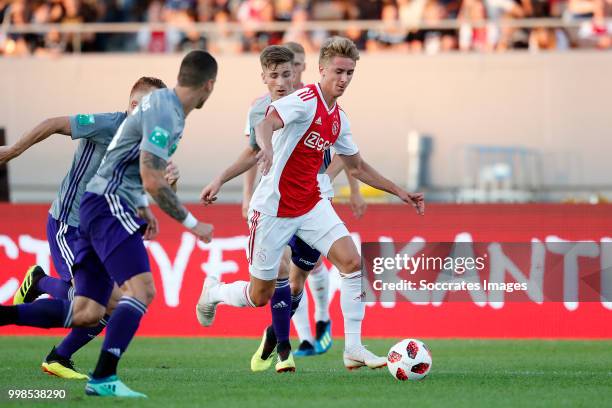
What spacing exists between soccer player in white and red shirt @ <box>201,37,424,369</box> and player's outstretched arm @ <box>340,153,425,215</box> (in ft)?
0.04

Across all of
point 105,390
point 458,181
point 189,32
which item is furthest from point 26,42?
point 105,390

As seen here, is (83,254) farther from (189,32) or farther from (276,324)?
(189,32)

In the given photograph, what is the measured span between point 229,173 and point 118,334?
2.10 m

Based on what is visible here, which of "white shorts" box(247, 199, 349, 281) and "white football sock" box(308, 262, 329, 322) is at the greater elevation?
"white shorts" box(247, 199, 349, 281)

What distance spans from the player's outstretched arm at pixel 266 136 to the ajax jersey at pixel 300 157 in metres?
0.32

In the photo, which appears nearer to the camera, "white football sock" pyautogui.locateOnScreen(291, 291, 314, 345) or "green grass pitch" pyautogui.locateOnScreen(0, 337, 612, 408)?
"green grass pitch" pyautogui.locateOnScreen(0, 337, 612, 408)

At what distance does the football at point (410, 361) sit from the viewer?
8914 millimetres

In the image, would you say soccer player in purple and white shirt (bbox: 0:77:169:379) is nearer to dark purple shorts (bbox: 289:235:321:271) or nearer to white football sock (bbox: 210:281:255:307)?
white football sock (bbox: 210:281:255:307)

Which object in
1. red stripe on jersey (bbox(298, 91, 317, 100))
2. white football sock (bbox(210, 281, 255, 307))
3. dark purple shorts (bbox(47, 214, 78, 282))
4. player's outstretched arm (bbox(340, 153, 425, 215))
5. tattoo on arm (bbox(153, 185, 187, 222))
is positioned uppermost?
red stripe on jersey (bbox(298, 91, 317, 100))

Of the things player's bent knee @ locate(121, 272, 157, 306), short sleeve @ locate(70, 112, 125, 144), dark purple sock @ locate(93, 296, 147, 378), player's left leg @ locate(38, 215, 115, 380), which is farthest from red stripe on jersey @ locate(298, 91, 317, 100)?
dark purple sock @ locate(93, 296, 147, 378)

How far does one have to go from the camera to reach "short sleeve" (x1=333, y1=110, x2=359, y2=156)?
377 inches

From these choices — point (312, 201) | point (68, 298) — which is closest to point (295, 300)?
point (312, 201)

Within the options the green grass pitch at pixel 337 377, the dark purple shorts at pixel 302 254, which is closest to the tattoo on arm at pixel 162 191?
the green grass pitch at pixel 337 377

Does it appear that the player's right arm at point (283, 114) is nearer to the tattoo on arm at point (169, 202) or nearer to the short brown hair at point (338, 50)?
the short brown hair at point (338, 50)
